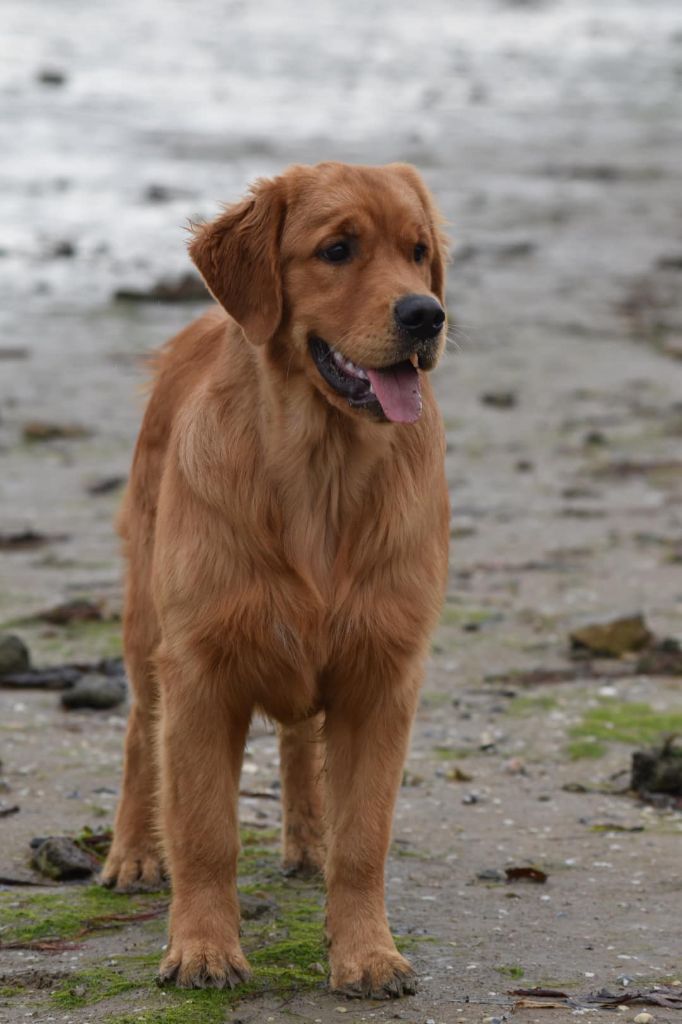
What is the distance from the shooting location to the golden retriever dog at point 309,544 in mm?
5188

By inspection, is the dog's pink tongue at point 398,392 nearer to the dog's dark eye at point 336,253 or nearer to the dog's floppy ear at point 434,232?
the dog's dark eye at point 336,253

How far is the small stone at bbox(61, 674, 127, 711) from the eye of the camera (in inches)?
308

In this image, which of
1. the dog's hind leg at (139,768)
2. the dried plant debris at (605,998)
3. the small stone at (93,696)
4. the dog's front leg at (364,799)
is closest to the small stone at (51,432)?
the small stone at (93,696)

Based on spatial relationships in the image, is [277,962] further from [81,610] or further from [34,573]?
[34,573]

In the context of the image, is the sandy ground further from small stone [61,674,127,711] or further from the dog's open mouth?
the dog's open mouth

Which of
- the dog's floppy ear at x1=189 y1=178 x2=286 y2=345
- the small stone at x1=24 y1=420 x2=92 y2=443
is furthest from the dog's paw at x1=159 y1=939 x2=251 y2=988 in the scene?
the small stone at x1=24 y1=420 x2=92 y2=443

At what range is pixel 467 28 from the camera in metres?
42.5

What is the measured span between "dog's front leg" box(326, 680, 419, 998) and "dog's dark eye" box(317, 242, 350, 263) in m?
1.21

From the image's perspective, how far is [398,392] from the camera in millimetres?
5172

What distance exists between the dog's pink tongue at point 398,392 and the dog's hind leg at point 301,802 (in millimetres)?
1462

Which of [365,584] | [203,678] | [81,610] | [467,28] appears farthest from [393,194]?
[467,28]

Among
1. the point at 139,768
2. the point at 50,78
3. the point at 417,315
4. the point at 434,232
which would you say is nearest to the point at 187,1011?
the point at 139,768

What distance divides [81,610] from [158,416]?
2.93 metres

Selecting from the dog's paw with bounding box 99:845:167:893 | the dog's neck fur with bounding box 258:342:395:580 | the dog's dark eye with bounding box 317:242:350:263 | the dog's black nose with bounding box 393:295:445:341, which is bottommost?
the dog's paw with bounding box 99:845:167:893
